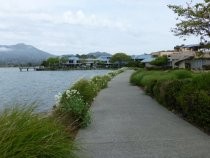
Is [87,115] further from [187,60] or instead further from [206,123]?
[187,60]

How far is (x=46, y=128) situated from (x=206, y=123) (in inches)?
206

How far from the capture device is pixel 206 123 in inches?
435

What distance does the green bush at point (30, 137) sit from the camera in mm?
5953

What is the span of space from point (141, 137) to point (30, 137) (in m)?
4.54

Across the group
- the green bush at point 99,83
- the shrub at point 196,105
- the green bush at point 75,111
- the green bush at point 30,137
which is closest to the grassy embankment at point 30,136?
the green bush at point 30,137

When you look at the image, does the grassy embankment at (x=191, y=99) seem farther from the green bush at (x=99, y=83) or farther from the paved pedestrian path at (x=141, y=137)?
the green bush at (x=99, y=83)

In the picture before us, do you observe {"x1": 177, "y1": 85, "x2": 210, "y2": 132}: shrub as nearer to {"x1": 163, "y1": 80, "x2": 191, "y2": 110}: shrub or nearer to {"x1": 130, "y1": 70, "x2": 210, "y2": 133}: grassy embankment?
{"x1": 130, "y1": 70, "x2": 210, "y2": 133}: grassy embankment

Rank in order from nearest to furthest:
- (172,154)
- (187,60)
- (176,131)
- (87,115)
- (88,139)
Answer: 1. (172,154)
2. (88,139)
3. (176,131)
4. (87,115)
5. (187,60)

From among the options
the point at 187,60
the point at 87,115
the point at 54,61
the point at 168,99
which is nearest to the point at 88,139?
the point at 87,115

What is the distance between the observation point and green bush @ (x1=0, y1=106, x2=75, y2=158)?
5953 mm

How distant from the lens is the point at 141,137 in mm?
10516

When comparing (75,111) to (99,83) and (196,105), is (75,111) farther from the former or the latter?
(99,83)

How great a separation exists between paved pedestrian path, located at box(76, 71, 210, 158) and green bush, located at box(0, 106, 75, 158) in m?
1.28

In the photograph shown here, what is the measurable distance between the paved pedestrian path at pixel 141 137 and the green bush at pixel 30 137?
50.4 inches
